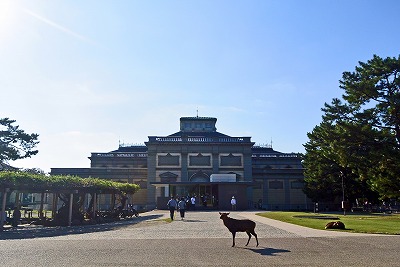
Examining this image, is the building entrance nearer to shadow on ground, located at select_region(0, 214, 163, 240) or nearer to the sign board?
the sign board

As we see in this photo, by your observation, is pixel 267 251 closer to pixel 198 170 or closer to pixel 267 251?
pixel 267 251

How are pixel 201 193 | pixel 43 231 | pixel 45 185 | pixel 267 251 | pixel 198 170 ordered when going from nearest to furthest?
pixel 267 251
pixel 43 231
pixel 45 185
pixel 201 193
pixel 198 170

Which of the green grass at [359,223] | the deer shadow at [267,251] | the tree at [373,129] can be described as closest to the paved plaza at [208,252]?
the deer shadow at [267,251]

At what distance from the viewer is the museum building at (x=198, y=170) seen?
194 feet

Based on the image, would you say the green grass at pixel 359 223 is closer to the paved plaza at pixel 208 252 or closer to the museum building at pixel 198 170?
the paved plaza at pixel 208 252

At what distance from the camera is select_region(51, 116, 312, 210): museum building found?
2323 inches

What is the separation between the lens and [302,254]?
11750 millimetres

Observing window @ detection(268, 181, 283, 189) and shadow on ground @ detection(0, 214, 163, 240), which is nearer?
shadow on ground @ detection(0, 214, 163, 240)

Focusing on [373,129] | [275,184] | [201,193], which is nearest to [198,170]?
[201,193]

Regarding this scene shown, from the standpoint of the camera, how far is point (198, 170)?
6188 cm

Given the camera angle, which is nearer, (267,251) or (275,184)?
(267,251)

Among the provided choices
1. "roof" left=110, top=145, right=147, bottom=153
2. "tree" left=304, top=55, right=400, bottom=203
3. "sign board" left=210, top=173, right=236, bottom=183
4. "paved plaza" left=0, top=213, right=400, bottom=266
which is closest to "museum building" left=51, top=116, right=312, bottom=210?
"sign board" left=210, top=173, right=236, bottom=183

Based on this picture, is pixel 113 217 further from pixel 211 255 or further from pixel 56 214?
pixel 211 255

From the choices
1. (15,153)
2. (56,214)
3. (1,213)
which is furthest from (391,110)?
(15,153)
